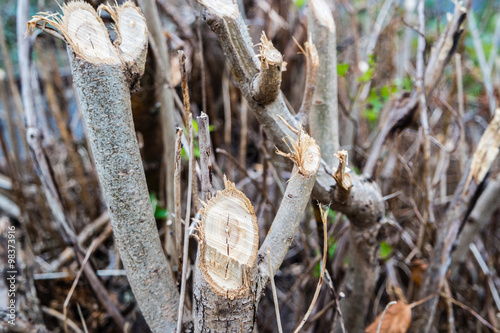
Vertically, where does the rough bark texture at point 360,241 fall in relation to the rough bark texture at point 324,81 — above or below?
below

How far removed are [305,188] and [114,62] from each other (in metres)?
0.35

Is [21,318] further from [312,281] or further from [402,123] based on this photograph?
[402,123]

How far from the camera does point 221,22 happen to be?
0.55m

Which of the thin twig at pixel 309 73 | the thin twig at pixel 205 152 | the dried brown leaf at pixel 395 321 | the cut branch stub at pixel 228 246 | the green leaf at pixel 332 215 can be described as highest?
the thin twig at pixel 309 73

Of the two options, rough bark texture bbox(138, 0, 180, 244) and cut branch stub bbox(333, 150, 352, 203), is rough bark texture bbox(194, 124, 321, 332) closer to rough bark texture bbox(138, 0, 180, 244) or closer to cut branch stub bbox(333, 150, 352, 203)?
cut branch stub bbox(333, 150, 352, 203)

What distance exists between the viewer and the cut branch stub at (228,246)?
0.47 metres

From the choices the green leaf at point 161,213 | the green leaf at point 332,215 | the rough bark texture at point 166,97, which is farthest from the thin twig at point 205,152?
the green leaf at point 332,215

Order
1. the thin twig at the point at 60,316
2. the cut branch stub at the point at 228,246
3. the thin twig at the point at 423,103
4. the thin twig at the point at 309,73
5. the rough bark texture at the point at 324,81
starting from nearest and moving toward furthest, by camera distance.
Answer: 1. the cut branch stub at the point at 228,246
2. the thin twig at the point at 309,73
3. the rough bark texture at the point at 324,81
4. the thin twig at the point at 423,103
5. the thin twig at the point at 60,316

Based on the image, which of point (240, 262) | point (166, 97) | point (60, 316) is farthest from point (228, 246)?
point (60, 316)

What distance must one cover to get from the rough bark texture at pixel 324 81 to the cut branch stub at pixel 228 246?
335 mm

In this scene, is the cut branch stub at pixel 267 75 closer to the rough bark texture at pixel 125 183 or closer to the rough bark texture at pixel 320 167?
the rough bark texture at pixel 320 167

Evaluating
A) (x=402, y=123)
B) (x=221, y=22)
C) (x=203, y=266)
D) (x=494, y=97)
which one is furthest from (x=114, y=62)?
(x=494, y=97)

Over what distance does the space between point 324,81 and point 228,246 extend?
45 cm

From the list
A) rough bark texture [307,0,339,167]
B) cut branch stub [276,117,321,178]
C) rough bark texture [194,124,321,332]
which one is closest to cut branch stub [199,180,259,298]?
rough bark texture [194,124,321,332]
